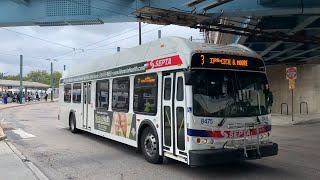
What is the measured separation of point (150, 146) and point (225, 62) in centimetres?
293

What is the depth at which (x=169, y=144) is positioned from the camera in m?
9.05

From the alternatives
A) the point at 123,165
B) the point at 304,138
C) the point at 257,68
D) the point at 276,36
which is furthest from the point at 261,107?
the point at 304,138

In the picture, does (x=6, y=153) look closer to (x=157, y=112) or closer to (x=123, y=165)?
(x=123, y=165)

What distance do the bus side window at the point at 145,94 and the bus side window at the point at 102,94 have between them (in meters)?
2.33

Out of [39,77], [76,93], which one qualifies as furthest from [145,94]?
[39,77]

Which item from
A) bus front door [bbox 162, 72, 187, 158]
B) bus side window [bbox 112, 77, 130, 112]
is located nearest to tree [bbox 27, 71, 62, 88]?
bus side window [bbox 112, 77, 130, 112]

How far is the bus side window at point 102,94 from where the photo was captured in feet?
42.9

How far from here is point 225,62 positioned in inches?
343

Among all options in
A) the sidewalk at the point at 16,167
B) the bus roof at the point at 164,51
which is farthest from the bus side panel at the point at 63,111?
the sidewalk at the point at 16,167

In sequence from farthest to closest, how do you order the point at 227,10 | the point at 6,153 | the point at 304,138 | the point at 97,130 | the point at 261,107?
the point at 304,138 → the point at 97,130 → the point at 227,10 → the point at 6,153 → the point at 261,107

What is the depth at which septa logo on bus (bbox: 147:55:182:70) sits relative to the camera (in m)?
8.86

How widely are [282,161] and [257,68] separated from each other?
9.28 ft

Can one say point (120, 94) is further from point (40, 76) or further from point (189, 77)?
point (40, 76)

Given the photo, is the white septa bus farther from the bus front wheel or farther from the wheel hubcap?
the bus front wheel
